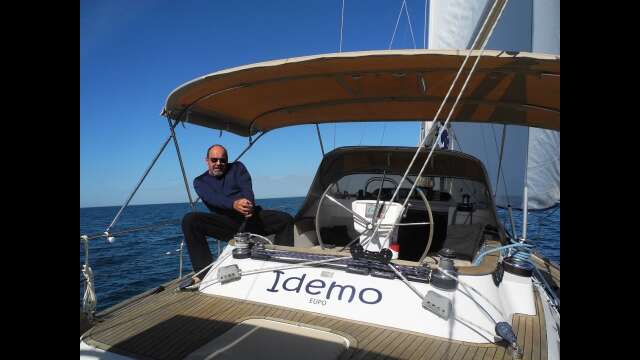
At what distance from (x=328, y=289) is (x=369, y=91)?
2285 mm

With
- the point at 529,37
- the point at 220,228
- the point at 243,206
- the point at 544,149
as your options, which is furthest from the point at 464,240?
the point at 529,37

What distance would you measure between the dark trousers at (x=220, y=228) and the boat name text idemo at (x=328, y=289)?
3.15 ft

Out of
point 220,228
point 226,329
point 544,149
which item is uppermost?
point 544,149

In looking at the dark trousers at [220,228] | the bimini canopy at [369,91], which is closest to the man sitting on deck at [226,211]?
the dark trousers at [220,228]

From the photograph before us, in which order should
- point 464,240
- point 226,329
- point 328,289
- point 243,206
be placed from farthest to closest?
point 464,240 < point 243,206 < point 328,289 < point 226,329

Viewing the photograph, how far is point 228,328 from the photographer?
6.84ft

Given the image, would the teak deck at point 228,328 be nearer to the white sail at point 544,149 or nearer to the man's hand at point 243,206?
the man's hand at point 243,206

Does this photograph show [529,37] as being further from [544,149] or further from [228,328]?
[228,328]

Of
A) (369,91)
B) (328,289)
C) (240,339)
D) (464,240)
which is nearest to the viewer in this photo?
(240,339)

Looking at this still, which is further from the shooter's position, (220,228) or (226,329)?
(220,228)
